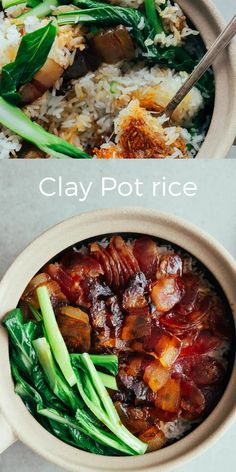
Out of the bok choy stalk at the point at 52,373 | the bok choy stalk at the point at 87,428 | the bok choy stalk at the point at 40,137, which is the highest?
the bok choy stalk at the point at 40,137

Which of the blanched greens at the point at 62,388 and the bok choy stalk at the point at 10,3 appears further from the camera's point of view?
the bok choy stalk at the point at 10,3

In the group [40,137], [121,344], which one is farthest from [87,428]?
[40,137]

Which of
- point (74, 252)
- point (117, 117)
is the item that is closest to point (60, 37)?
point (117, 117)

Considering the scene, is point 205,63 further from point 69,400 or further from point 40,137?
point 69,400

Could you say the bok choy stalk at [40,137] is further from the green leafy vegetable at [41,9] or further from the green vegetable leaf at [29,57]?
the green leafy vegetable at [41,9]

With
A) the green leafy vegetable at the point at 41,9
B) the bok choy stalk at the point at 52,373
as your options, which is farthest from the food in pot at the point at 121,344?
the green leafy vegetable at the point at 41,9

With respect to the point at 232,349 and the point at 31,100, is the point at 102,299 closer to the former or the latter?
the point at 232,349
